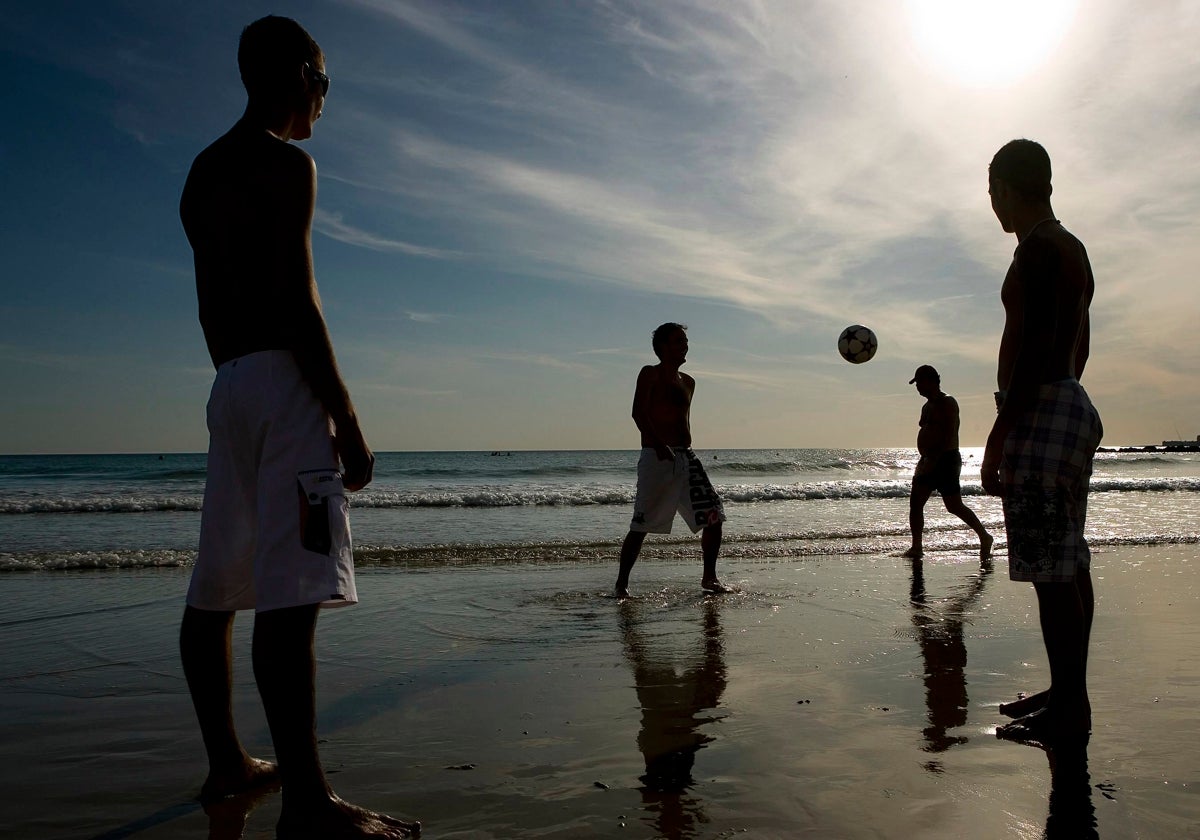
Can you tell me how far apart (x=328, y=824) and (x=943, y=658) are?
10.9 ft

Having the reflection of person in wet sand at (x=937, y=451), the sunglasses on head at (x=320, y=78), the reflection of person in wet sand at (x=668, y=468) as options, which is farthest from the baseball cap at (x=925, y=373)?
the sunglasses on head at (x=320, y=78)

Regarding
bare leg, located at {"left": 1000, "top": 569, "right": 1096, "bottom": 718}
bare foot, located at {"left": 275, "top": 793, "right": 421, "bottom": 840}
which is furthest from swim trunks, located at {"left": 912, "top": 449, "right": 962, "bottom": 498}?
bare foot, located at {"left": 275, "top": 793, "right": 421, "bottom": 840}

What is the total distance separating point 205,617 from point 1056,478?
2.95m

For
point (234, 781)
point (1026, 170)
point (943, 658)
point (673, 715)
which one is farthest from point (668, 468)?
point (234, 781)

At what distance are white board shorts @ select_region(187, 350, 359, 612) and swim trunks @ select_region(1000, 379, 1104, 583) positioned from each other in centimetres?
241

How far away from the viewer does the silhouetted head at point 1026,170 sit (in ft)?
11.1

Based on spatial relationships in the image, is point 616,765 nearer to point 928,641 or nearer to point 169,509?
point 928,641

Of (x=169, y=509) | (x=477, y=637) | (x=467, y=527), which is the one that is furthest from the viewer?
(x=169, y=509)

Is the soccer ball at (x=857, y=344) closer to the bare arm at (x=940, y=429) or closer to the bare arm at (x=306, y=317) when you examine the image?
the bare arm at (x=940, y=429)

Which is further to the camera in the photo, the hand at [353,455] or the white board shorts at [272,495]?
the hand at [353,455]

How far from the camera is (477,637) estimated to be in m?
5.16

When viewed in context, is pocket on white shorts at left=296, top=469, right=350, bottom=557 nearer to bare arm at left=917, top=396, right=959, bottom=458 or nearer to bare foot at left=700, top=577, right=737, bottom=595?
bare foot at left=700, top=577, right=737, bottom=595

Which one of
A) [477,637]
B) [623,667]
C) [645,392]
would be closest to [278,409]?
[623,667]

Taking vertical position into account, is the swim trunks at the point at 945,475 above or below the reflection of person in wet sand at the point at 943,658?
above
